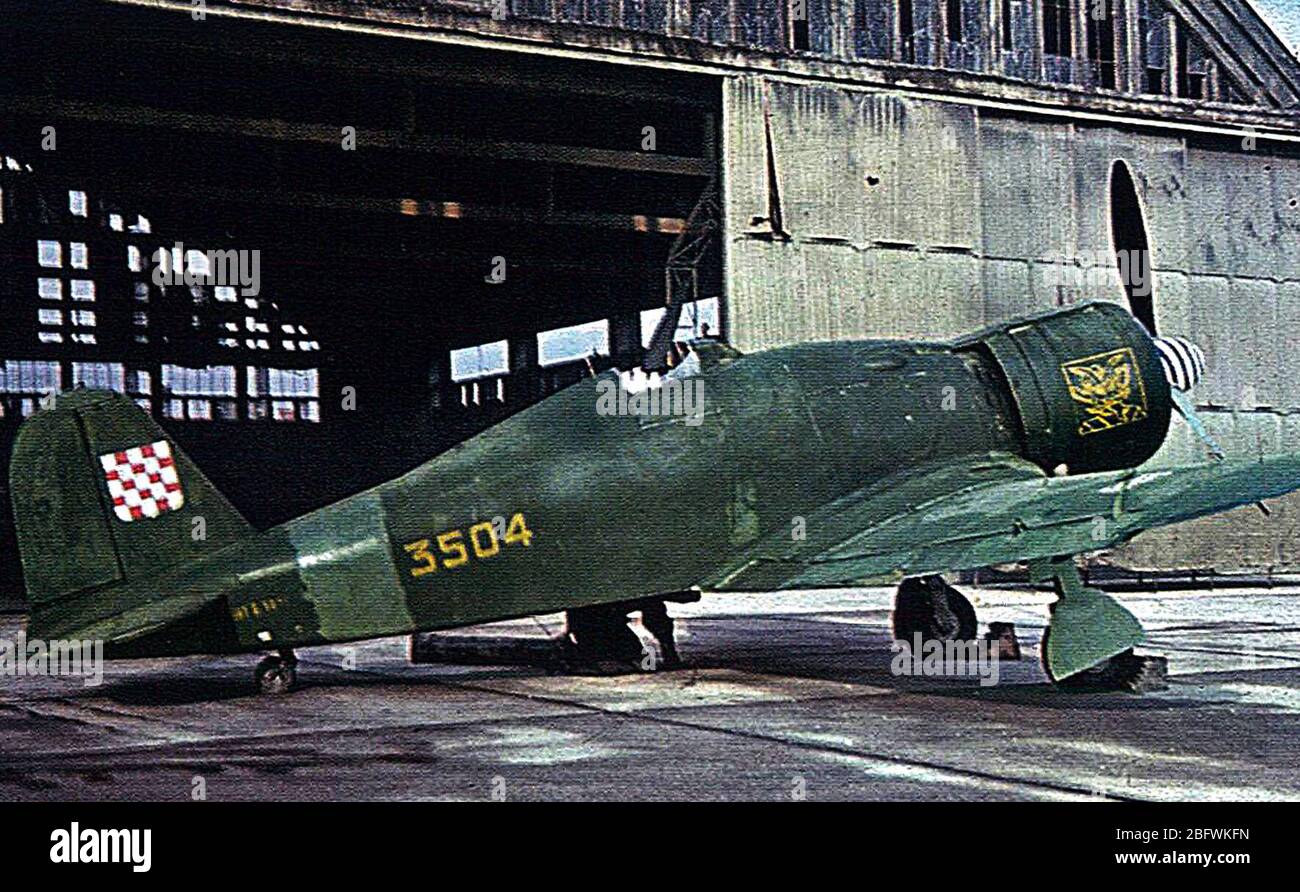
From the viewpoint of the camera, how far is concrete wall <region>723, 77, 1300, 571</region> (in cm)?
2494

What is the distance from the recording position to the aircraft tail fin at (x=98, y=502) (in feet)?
39.9

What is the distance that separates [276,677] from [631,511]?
3.49 m

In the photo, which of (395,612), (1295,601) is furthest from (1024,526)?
(1295,601)

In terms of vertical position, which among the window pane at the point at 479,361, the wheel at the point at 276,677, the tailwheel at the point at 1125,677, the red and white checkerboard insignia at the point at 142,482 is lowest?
the tailwheel at the point at 1125,677

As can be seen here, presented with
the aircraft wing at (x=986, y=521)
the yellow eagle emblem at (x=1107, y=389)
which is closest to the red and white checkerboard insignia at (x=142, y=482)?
the aircraft wing at (x=986, y=521)

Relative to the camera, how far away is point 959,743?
9977 millimetres

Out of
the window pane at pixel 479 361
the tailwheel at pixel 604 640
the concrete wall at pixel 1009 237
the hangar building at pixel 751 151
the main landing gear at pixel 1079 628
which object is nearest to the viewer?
the main landing gear at pixel 1079 628

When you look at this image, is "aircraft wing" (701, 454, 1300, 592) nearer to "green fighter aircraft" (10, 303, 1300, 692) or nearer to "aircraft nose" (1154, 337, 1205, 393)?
"green fighter aircraft" (10, 303, 1300, 692)

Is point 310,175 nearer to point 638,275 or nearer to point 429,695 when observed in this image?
point 638,275

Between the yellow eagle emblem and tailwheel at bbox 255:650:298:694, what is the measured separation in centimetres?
765

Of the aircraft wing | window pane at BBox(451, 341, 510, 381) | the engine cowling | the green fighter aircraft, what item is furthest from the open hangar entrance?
the aircraft wing

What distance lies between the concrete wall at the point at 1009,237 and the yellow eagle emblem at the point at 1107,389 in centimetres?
1058

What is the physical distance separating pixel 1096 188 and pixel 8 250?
2766cm

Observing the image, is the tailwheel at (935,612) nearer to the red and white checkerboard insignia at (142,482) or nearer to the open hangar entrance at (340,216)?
the red and white checkerboard insignia at (142,482)
